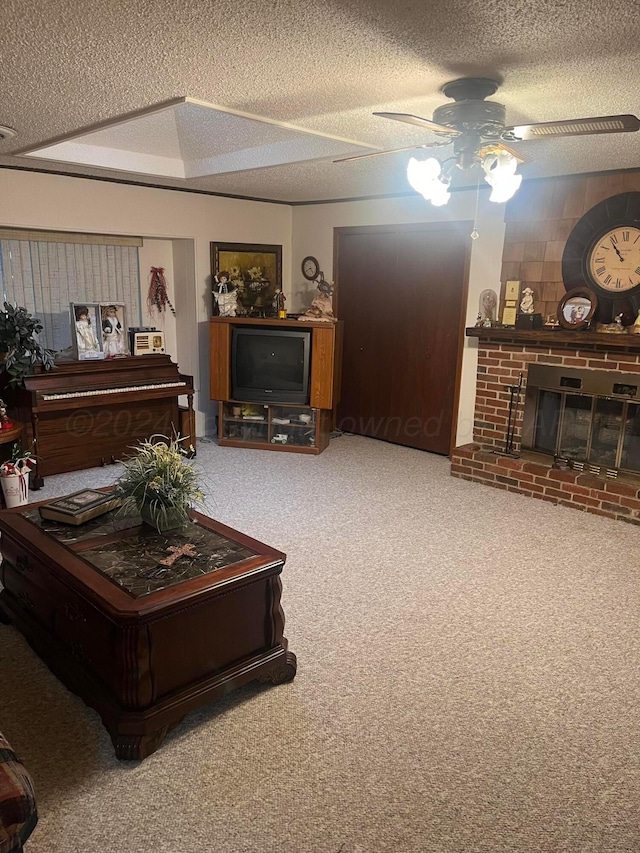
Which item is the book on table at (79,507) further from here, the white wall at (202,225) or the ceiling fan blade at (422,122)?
the white wall at (202,225)

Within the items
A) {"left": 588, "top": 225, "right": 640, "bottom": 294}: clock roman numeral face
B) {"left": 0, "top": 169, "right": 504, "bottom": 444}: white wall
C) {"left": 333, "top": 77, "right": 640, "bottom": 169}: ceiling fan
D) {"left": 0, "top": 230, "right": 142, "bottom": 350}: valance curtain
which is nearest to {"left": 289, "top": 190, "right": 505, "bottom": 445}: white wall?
{"left": 0, "top": 169, "right": 504, "bottom": 444}: white wall

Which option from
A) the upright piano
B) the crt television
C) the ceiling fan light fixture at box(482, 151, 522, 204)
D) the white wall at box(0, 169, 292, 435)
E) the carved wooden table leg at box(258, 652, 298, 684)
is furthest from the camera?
the crt television

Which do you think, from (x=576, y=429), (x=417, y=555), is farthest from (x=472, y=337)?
(x=417, y=555)

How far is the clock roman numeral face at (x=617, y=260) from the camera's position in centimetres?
407

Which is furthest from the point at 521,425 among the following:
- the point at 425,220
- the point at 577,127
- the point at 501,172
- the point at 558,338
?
the point at 577,127

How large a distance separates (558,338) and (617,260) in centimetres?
62

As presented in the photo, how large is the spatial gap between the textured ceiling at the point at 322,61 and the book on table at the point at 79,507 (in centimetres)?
Result: 169

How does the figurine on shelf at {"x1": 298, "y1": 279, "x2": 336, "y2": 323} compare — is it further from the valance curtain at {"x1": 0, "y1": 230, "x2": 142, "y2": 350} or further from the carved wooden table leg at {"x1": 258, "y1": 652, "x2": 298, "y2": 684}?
the carved wooden table leg at {"x1": 258, "y1": 652, "x2": 298, "y2": 684}

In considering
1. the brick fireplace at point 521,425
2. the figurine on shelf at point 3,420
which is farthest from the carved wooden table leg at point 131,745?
the brick fireplace at point 521,425

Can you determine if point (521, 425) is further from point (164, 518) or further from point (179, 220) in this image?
point (179, 220)

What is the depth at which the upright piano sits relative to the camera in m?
4.52

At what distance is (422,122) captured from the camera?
234 cm

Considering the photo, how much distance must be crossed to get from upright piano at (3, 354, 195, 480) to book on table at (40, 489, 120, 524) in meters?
2.06

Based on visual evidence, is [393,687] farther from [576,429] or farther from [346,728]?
[576,429]
